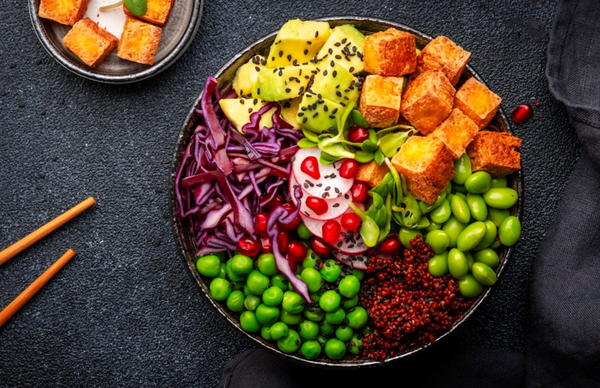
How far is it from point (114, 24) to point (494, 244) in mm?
1938

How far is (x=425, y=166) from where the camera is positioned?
6.04 ft

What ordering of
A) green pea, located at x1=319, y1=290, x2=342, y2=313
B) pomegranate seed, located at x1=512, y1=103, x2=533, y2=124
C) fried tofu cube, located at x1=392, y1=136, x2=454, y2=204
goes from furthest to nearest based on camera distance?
pomegranate seed, located at x1=512, y1=103, x2=533, y2=124
green pea, located at x1=319, y1=290, x2=342, y2=313
fried tofu cube, located at x1=392, y1=136, x2=454, y2=204

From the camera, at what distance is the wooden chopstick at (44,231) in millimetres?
2438

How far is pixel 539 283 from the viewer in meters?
2.29

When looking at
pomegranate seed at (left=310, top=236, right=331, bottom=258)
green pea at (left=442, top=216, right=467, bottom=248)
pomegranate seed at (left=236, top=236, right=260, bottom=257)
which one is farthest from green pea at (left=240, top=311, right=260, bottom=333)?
green pea at (left=442, top=216, right=467, bottom=248)

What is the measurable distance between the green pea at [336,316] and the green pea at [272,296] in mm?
197

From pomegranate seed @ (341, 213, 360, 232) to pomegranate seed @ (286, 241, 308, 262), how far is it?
0.19m

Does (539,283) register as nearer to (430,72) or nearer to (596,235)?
(596,235)

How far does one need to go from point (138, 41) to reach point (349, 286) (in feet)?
4.62

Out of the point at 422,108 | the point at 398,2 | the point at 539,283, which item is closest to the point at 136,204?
the point at 422,108

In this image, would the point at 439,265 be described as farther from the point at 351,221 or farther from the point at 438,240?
the point at 351,221

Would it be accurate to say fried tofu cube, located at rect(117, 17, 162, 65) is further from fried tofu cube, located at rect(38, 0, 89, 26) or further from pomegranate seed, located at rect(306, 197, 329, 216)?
pomegranate seed, located at rect(306, 197, 329, 216)

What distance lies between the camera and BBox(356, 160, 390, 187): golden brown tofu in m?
1.94

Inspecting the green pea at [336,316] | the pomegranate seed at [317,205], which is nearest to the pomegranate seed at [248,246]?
the pomegranate seed at [317,205]
